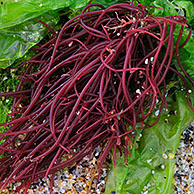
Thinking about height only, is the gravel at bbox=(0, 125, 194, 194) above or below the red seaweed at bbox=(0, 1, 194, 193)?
below

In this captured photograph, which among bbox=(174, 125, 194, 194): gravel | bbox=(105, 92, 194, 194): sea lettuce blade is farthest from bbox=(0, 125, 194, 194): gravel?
bbox=(174, 125, 194, 194): gravel

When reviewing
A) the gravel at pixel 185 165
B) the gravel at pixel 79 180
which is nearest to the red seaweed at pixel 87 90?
the gravel at pixel 79 180

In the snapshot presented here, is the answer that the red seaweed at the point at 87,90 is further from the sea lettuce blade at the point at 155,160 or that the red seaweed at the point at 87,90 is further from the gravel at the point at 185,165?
the gravel at the point at 185,165

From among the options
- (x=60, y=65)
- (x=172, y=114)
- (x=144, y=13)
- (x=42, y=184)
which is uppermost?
(x=144, y=13)

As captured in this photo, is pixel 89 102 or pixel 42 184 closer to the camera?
pixel 89 102

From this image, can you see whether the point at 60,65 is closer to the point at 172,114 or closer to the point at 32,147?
the point at 32,147

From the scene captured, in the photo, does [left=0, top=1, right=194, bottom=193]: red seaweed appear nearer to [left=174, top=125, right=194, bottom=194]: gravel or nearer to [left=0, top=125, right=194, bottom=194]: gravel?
[left=0, top=125, right=194, bottom=194]: gravel

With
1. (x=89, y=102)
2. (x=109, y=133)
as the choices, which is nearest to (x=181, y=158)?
(x=109, y=133)

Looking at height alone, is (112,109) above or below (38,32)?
below

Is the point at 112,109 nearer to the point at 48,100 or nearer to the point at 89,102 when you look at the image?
the point at 89,102
